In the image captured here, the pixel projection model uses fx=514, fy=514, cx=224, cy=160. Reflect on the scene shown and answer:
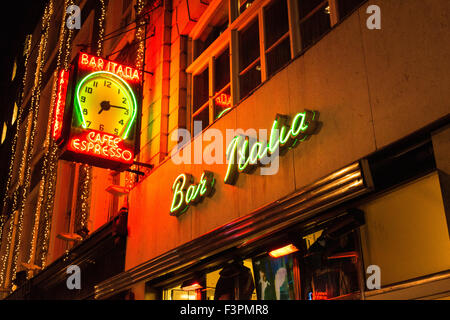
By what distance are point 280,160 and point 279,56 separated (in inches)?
79.5

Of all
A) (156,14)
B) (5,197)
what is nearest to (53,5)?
(5,197)

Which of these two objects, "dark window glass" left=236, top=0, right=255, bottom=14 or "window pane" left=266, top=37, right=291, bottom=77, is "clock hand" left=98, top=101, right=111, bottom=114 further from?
"window pane" left=266, top=37, right=291, bottom=77

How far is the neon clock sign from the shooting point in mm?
9266

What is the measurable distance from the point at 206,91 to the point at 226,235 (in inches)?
149

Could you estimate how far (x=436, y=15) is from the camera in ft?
15.6

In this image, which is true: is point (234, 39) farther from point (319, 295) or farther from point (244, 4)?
point (319, 295)

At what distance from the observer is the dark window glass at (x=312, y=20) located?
696 cm

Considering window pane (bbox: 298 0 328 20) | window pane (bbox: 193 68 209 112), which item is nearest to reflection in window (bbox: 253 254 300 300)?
window pane (bbox: 298 0 328 20)

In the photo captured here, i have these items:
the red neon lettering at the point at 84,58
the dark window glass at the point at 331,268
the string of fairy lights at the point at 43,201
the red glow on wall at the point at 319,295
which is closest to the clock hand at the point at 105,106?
the red neon lettering at the point at 84,58

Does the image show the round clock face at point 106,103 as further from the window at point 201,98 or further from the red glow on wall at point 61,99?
the window at point 201,98

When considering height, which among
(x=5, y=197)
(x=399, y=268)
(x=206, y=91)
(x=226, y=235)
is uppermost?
(x=5, y=197)

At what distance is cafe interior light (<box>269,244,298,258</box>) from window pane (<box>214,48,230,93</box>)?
3.63 meters
